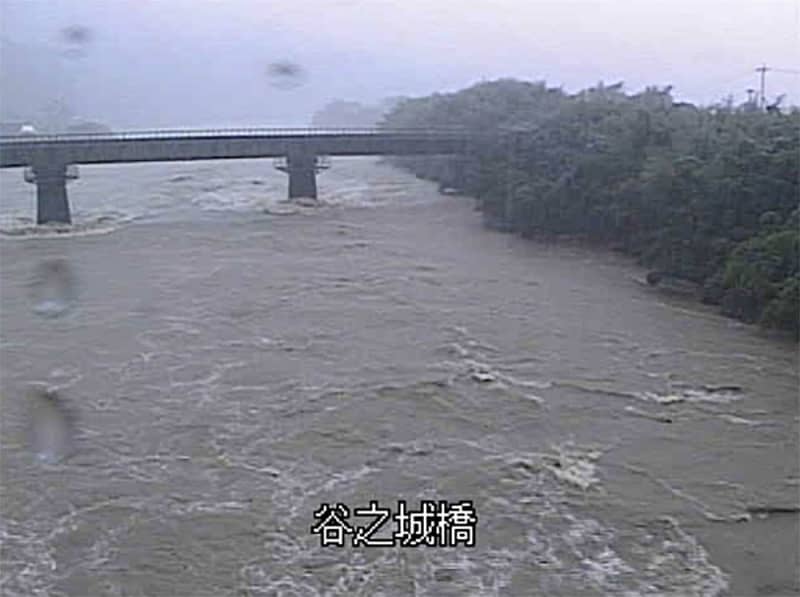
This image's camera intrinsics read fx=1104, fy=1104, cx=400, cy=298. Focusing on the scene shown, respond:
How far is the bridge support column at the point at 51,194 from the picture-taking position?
10023 mm

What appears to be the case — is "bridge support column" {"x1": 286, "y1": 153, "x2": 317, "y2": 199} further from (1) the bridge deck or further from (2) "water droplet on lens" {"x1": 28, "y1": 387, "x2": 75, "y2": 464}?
(2) "water droplet on lens" {"x1": 28, "y1": 387, "x2": 75, "y2": 464}

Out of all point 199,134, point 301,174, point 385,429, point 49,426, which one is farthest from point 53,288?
point 301,174

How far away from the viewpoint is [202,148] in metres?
11.2

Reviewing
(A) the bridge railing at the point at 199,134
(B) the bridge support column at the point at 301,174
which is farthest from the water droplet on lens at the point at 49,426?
(B) the bridge support column at the point at 301,174

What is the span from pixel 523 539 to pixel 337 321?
2.89 m

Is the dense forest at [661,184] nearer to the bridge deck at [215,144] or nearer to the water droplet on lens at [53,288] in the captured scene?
the bridge deck at [215,144]

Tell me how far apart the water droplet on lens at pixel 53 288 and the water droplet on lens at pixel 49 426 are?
168 centimetres

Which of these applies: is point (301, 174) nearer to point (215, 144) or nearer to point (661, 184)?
point (215, 144)

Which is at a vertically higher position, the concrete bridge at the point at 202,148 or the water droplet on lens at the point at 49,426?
the concrete bridge at the point at 202,148

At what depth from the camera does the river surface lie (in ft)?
10.3

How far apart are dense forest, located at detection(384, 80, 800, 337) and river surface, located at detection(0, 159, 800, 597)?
16.4 inches

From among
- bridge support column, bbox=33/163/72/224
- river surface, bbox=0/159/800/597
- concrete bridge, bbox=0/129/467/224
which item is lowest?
river surface, bbox=0/159/800/597

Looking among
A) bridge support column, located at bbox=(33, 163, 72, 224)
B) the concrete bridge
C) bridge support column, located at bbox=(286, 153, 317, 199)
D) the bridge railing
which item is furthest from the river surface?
bridge support column, located at bbox=(286, 153, 317, 199)

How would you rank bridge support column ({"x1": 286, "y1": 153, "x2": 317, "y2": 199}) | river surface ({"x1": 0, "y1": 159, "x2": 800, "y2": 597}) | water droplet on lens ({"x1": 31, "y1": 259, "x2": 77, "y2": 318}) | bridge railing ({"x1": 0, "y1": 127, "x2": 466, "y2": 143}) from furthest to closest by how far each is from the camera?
bridge support column ({"x1": 286, "y1": 153, "x2": 317, "y2": 199}), bridge railing ({"x1": 0, "y1": 127, "x2": 466, "y2": 143}), water droplet on lens ({"x1": 31, "y1": 259, "x2": 77, "y2": 318}), river surface ({"x1": 0, "y1": 159, "x2": 800, "y2": 597})
